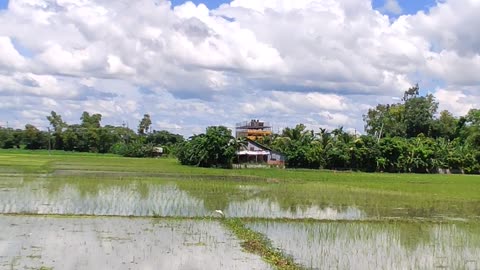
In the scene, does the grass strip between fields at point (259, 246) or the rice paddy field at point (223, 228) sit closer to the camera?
the grass strip between fields at point (259, 246)

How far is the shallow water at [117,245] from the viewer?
31.0 ft

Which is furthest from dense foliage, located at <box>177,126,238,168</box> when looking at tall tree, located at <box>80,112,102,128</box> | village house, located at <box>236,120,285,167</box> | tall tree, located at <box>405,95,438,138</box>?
tall tree, located at <box>80,112,102,128</box>

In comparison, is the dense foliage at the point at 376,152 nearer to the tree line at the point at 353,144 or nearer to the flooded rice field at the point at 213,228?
the tree line at the point at 353,144

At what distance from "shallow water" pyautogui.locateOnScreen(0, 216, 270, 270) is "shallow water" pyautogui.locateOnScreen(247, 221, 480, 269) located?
4.09ft

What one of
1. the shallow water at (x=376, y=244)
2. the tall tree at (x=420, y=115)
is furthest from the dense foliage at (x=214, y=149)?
the tall tree at (x=420, y=115)

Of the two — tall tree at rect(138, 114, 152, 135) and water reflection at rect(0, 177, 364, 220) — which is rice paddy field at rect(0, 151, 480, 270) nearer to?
water reflection at rect(0, 177, 364, 220)

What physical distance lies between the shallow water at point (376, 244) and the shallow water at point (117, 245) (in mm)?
1245

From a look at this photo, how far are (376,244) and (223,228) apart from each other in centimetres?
367

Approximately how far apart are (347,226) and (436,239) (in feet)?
8.12

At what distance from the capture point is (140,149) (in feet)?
235

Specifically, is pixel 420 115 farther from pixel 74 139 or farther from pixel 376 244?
pixel 376 244

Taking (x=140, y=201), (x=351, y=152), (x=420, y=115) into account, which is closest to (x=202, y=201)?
(x=140, y=201)

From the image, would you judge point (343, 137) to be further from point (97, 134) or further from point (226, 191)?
point (97, 134)

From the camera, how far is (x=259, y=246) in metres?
11.4
